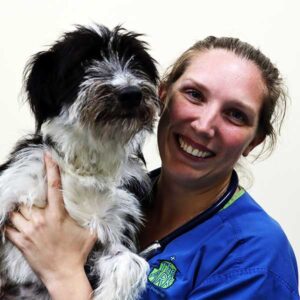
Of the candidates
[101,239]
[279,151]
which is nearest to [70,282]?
[101,239]

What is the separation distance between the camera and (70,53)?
1349 mm

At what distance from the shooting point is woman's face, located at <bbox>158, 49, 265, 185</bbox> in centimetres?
141

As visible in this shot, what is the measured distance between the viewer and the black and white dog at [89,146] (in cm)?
135

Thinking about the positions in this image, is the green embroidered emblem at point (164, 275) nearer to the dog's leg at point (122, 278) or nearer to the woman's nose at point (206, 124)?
the dog's leg at point (122, 278)

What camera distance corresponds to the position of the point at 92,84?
134 centimetres

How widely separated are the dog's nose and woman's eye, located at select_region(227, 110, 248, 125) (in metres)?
0.29

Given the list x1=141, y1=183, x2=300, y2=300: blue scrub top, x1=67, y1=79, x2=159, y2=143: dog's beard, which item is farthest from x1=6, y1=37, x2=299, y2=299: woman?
x1=67, y1=79, x2=159, y2=143: dog's beard

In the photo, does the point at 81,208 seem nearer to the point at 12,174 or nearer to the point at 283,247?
the point at 12,174

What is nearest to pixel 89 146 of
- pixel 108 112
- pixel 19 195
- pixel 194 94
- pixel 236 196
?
pixel 108 112

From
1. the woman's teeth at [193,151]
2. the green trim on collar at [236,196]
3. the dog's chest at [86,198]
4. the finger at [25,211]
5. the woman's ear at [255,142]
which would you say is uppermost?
the woman's ear at [255,142]

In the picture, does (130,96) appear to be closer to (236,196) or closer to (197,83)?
(197,83)

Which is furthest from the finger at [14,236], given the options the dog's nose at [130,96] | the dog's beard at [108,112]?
the dog's nose at [130,96]

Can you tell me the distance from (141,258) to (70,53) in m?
0.61

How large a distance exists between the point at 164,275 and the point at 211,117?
0.46 meters
